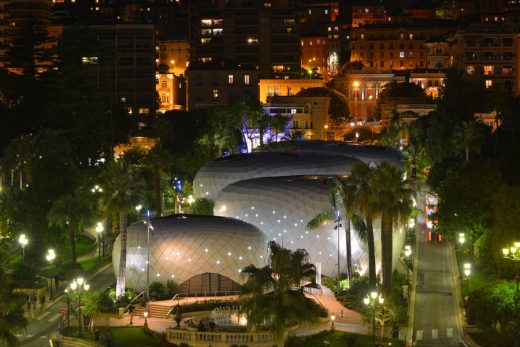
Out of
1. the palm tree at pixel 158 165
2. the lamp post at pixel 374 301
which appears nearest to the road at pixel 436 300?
the lamp post at pixel 374 301

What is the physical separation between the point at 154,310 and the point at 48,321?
7.68 meters

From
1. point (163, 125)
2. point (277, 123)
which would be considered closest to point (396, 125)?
point (277, 123)

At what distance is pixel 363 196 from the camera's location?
88000 millimetres

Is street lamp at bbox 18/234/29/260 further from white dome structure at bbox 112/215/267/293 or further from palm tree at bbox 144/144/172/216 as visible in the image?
palm tree at bbox 144/144/172/216

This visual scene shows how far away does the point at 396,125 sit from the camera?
182375 millimetres

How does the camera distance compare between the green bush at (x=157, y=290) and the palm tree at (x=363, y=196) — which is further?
the green bush at (x=157, y=290)

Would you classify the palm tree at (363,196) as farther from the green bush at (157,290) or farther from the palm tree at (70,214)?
the palm tree at (70,214)

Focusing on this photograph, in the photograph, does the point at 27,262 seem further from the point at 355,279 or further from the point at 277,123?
the point at 277,123

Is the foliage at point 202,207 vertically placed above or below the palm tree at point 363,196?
below

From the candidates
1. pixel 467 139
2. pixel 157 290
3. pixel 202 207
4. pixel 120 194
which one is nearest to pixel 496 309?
pixel 157 290

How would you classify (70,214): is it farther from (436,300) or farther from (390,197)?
(436,300)

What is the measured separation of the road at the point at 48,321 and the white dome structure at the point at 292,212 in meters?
14.6

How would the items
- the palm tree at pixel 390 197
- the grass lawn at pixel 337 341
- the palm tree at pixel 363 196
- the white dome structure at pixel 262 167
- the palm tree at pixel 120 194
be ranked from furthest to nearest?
the white dome structure at pixel 262 167 < the palm tree at pixel 120 194 < the palm tree at pixel 363 196 < the palm tree at pixel 390 197 < the grass lawn at pixel 337 341

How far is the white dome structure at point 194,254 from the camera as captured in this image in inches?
3851
